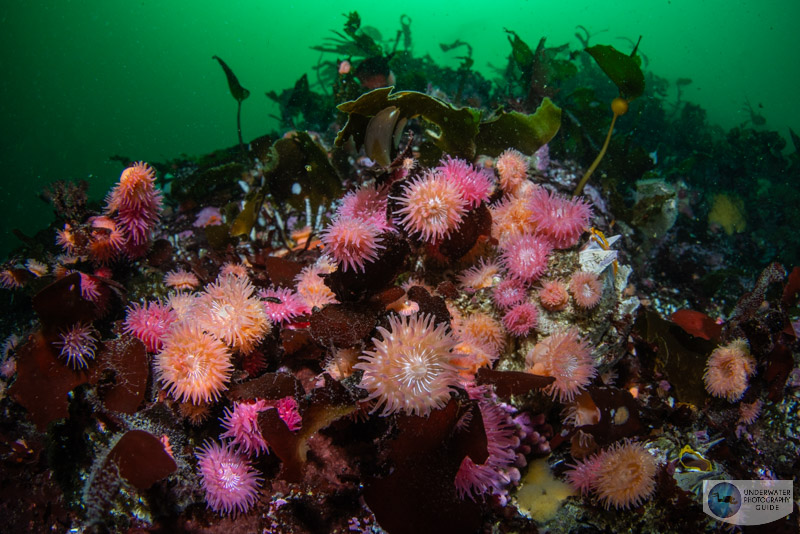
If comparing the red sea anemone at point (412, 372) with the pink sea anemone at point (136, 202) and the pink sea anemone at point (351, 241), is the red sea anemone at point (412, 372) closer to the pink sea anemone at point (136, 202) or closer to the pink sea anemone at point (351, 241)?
the pink sea anemone at point (351, 241)

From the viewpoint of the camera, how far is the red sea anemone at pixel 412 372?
5.18 feet

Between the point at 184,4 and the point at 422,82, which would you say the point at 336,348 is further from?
the point at 184,4

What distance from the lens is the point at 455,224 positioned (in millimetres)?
2324

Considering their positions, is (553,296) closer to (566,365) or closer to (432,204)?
(566,365)

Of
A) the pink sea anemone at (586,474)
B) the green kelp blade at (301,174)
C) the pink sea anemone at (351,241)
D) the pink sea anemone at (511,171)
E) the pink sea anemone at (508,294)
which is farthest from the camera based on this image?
the green kelp blade at (301,174)

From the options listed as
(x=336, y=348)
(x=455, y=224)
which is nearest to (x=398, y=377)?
(x=336, y=348)

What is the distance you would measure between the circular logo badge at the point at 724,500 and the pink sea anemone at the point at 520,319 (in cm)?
141

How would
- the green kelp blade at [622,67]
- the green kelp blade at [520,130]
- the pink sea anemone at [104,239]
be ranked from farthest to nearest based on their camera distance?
the green kelp blade at [520,130] < the green kelp blade at [622,67] < the pink sea anemone at [104,239]

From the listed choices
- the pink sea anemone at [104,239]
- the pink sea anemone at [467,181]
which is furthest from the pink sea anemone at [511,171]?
the pink sea anemone at [104,239]

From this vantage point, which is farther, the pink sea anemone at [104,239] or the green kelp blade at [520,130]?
the green kelp blade at [520,130]

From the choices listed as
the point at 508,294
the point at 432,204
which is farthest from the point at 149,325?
the point at 508,294

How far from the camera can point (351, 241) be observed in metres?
1.94

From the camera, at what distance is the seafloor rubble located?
182cm

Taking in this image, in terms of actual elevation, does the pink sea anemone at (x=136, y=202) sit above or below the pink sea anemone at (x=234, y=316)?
above
